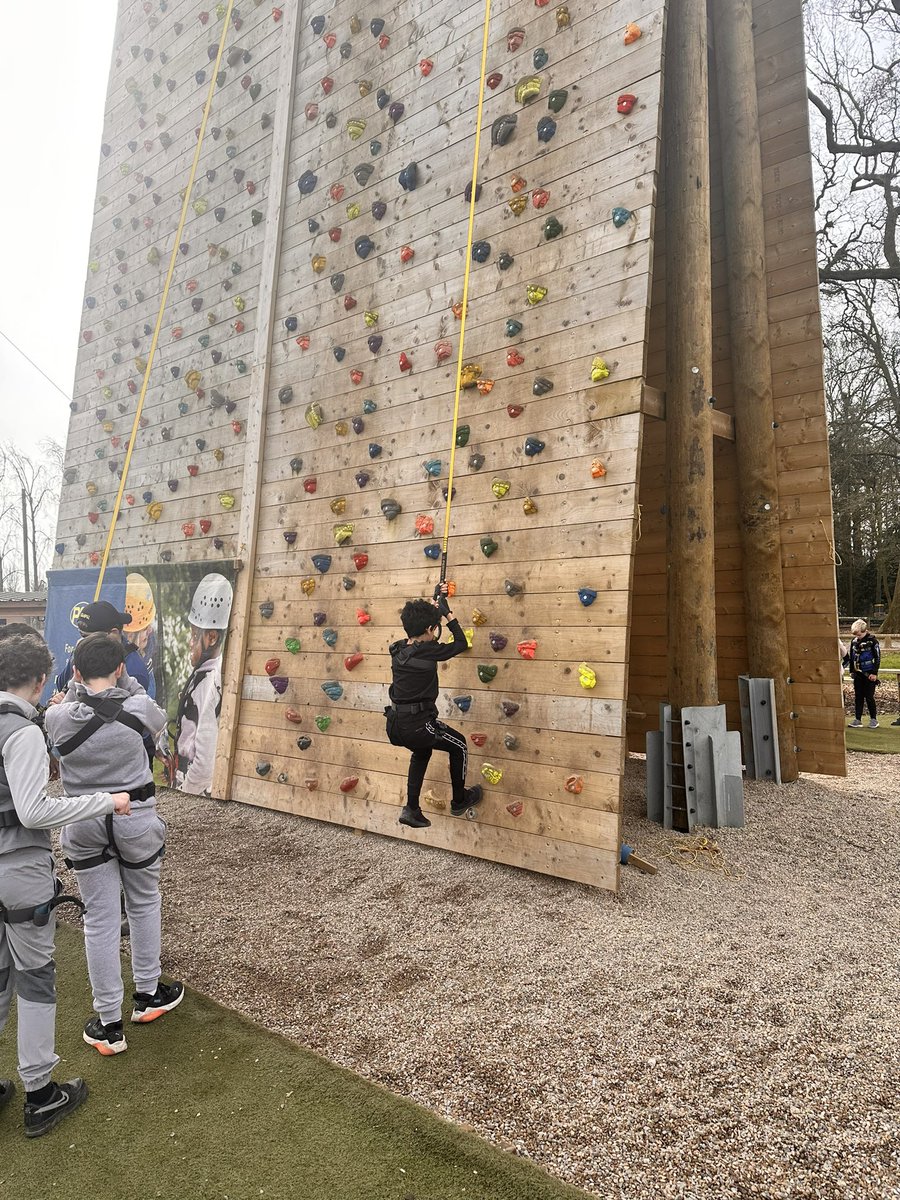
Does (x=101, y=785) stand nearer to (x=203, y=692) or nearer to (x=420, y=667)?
(x=420, y=667)

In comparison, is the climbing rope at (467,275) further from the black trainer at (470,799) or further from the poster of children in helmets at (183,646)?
the poster of children in helmets at (183,646)

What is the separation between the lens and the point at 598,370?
4.10 m

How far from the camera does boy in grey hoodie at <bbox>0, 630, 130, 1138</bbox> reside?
2230mm

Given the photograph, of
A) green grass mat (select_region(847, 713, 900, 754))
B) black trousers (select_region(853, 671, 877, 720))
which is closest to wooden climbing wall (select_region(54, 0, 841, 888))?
green grass mat (select_region(847, 713, 900, 754))

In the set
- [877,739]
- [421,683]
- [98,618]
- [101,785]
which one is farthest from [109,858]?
[877,739]

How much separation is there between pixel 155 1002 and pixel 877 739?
865cm

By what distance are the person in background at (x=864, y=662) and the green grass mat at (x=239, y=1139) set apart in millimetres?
8783

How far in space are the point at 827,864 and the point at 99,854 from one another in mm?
4134

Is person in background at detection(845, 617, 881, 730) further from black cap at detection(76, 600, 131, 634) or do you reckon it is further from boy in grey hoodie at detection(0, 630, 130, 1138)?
boy in grey hoodie at detection(0, 630, 130, 1138)

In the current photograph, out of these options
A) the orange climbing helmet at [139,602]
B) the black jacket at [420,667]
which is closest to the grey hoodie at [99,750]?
the black jacket at [420,667]

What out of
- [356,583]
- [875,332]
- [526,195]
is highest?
[875,332]

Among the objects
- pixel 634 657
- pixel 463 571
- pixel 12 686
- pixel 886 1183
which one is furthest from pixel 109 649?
pixel 634 657

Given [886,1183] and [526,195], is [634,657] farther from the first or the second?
[886,1183]

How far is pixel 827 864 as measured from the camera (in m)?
4.47
